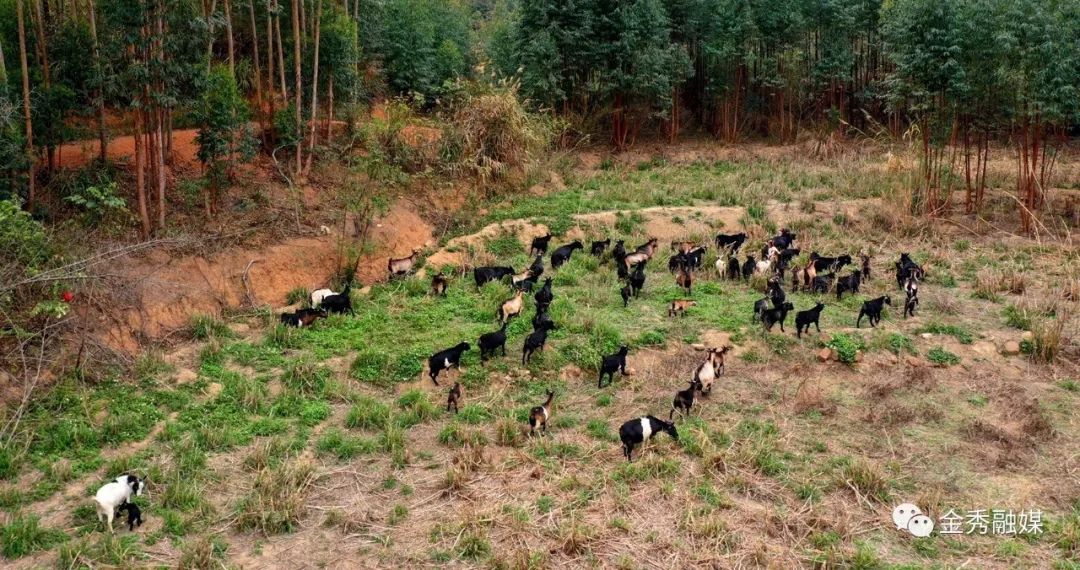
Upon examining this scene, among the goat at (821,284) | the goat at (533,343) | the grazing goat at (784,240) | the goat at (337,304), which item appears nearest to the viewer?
the goat at (533,343)

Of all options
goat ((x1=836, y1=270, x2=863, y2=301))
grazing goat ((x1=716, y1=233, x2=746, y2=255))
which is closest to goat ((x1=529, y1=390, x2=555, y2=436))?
goat ((x1=836, y1=270, x2=863, y2=301))

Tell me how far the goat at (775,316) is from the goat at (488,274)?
16.1 ft

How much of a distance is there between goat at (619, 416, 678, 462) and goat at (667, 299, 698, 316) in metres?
4.08

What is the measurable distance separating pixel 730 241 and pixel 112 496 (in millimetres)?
13189

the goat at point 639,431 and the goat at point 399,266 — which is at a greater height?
the goat at point 399,266

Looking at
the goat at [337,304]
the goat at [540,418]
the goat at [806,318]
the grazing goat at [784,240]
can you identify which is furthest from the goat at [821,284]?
the goat at [337,304]

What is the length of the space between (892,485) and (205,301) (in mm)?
10420

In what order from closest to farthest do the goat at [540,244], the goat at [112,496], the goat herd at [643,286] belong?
the goat at [112,496] → the goat herd at [643,286] → the goat at [540,244]

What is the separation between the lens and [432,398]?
10.4 metres

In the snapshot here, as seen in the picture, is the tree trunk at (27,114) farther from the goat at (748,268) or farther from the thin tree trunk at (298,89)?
the goat at (748,268)

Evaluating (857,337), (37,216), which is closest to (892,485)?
(857,337)

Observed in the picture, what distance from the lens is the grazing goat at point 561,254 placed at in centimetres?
1591

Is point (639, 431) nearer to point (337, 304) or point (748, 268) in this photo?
point (337, 304)

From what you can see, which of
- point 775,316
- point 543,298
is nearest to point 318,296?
point 543,298
